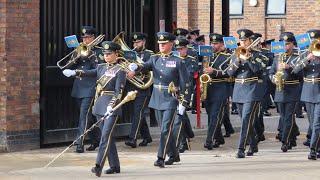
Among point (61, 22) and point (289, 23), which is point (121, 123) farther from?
point (289, 23)

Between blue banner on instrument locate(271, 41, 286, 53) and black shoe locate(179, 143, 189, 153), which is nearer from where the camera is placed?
blue banner on instrument locate(271, 41, 286, 53)

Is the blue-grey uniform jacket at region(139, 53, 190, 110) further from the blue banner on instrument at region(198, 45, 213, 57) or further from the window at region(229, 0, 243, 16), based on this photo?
the window at region(229, 0, 243, 16)

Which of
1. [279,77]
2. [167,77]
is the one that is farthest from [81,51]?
[279,77]

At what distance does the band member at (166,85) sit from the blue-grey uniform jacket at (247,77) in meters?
1.27

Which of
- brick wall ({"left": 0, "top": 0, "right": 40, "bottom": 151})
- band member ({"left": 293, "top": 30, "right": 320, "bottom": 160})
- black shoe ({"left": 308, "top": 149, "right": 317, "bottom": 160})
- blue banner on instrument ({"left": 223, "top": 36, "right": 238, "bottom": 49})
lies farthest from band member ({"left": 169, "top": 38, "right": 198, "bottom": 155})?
brick wall ({"left": 0, "top": 0, "right": 40, "bottom": 151})

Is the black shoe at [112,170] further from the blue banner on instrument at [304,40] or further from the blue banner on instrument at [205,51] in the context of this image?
the blue banner on instrument at [304,40]

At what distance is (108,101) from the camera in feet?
35.8

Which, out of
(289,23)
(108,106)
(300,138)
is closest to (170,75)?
(108,106)

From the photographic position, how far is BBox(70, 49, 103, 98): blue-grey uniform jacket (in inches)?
517

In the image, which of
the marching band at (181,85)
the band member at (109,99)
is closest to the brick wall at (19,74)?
the marching band at (181,85)

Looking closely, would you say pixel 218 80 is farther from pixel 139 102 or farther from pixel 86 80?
pixel 86 80

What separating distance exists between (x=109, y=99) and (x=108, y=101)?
35 mm

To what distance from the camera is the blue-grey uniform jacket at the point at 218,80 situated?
1378 centimetres

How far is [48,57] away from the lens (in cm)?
1344
